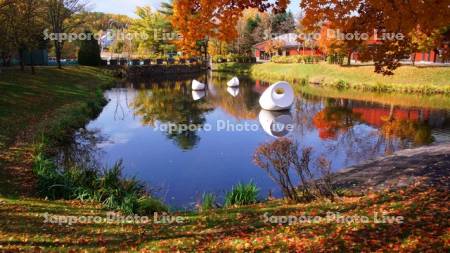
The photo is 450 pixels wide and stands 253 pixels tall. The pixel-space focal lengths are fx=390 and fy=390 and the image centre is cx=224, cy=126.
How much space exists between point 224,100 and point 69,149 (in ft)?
66.6

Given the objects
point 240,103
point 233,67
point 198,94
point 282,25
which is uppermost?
point 282,25

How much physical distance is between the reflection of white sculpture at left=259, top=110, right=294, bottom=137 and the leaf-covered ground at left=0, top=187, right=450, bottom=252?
12410 millimetres

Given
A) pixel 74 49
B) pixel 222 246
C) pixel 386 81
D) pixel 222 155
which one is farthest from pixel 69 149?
pixel 74 49

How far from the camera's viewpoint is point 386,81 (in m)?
42.9

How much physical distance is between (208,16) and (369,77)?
136ft

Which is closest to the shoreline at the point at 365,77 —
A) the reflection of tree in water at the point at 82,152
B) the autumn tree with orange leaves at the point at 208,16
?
the reflection of tree in water at the point at 82,152

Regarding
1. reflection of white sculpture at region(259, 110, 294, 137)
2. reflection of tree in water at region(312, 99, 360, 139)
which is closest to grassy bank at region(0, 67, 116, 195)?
reflection of white sculpture at region(259, 110, 294, 137)

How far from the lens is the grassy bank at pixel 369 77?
3981 cm

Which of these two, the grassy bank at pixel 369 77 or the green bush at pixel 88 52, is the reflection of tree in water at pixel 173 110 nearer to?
the green bush at pixel 88 52

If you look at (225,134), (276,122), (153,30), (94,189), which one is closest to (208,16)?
(94,189)

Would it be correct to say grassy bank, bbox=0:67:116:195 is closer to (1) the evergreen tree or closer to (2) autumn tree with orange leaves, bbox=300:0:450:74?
(2) autumn tree with orange leaves, bbox=300:0:450:74

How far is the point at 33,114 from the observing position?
62.8 feet

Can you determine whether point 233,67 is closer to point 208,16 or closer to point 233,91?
point 233,91

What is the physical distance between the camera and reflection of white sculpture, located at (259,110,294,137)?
72.3 ft
